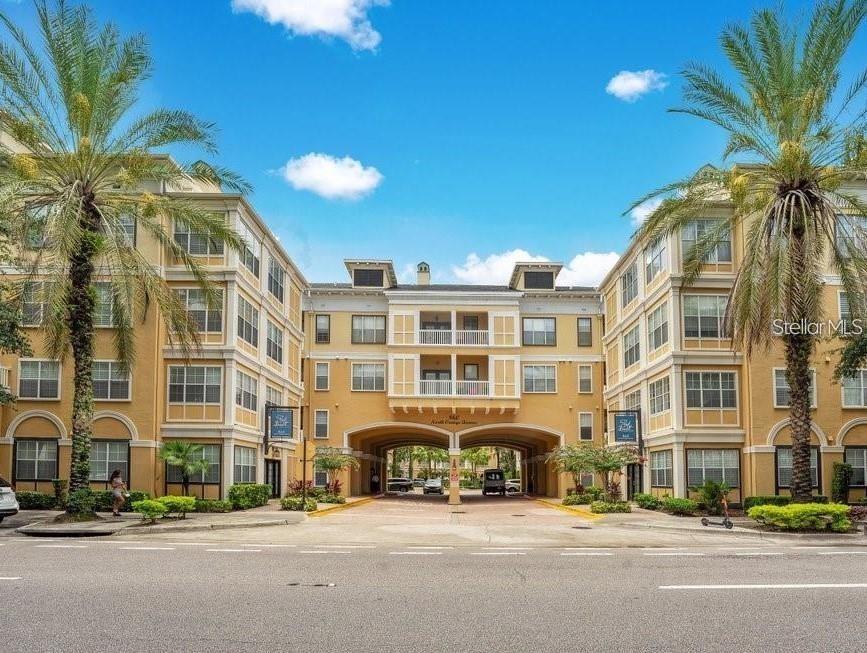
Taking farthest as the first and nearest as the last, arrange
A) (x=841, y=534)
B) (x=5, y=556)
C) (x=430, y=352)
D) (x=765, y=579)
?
(x=430, y=352)
(x=841, y=534)
(x=5, y=556)
(x=765, y=579)

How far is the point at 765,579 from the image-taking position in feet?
39.8

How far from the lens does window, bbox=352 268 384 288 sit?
49.8 metres

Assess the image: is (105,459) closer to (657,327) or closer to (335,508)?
(335,508)

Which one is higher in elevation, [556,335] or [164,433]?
[556,335]

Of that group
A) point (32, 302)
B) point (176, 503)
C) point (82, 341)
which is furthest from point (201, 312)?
point (176, 503)

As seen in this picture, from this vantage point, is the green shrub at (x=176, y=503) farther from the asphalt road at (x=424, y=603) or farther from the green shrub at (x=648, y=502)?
the green shrub at (x=648, y=502)

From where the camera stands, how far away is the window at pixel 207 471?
3234cm

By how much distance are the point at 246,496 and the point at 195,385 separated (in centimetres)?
478

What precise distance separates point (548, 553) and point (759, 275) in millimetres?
10759

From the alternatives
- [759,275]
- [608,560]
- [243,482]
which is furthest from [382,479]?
[608,560]

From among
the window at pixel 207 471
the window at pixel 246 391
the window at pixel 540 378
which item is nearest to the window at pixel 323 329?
the window at pixel 540 378

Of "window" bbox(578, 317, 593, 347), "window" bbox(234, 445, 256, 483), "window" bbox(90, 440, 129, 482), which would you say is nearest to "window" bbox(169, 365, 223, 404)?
"window" bbox(234, 445, 256, 483)

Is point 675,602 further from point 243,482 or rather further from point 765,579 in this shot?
point 243,482

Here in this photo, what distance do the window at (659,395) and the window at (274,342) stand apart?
16637 millimetres
